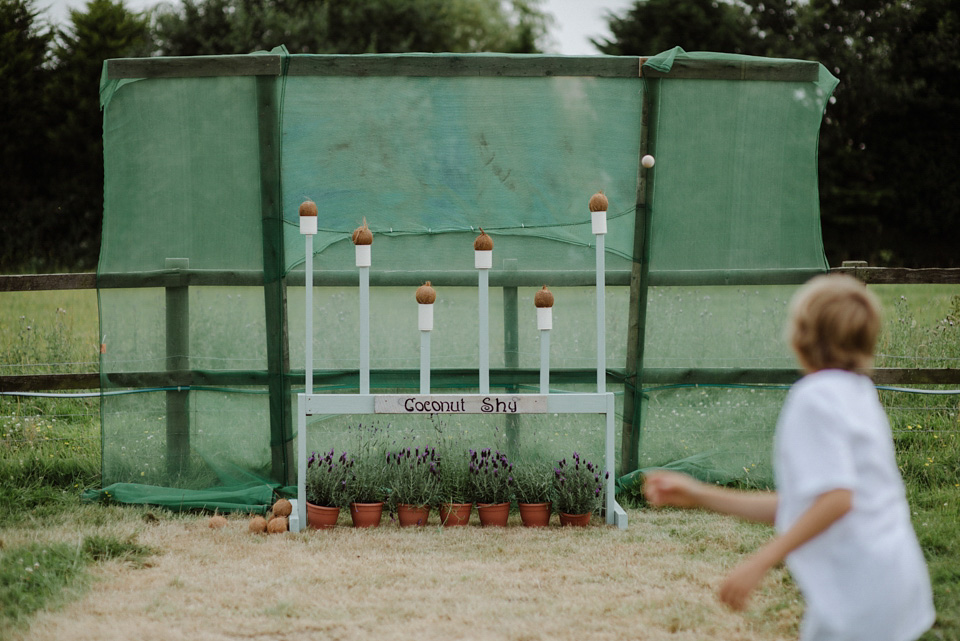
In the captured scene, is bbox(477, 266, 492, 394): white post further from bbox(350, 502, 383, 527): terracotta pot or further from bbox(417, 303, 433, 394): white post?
bbox(350, 502, 383, 527): terracotta pot

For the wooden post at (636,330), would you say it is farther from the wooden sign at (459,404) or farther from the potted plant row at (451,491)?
the wooden sign at (459,404)

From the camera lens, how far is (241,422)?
467 centimetres

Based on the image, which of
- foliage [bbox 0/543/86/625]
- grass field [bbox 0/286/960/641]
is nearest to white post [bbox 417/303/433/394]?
grass field [bbox 0/286/960/641]

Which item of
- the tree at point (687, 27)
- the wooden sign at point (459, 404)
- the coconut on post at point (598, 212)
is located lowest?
the wooden sign at point (459, 404)

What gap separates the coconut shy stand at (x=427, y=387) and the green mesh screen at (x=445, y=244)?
0.48 metres

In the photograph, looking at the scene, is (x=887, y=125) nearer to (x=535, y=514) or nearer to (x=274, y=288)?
(x=535, y=514)

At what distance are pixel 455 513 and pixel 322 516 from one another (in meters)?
0.67

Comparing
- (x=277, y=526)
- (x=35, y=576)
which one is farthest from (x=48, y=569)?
(x=277, y=526)

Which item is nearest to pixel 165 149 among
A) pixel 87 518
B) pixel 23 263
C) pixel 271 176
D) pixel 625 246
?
pixel 271 176

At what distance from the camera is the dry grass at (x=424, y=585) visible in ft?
9.82

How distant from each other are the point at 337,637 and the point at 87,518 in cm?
199

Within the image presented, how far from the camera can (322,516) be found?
13.8ft

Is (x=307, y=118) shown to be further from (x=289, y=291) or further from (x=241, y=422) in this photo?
(x=241, y=422)

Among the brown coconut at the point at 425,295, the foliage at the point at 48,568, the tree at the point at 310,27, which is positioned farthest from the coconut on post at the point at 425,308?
the tree at the point at 310,27
